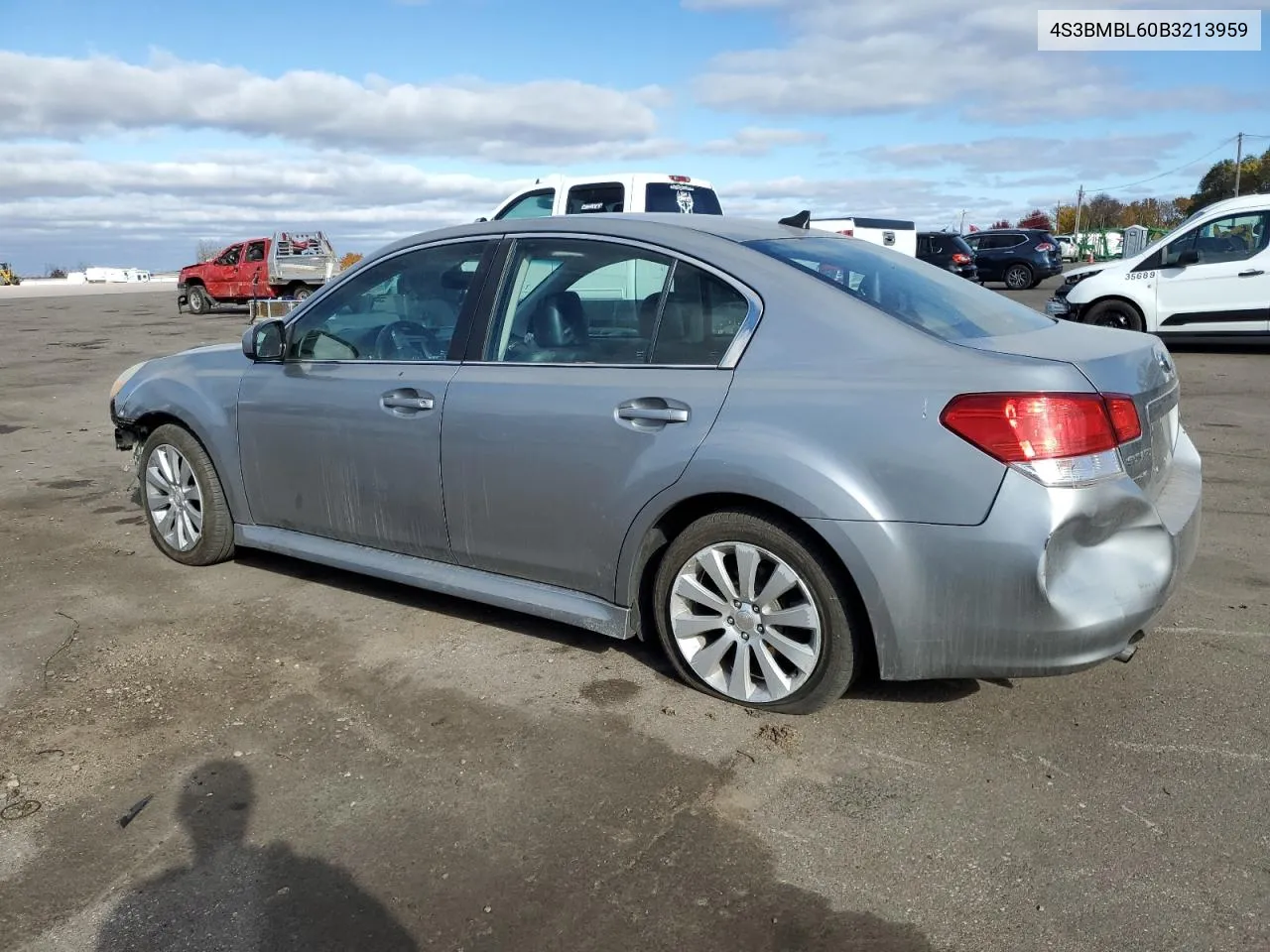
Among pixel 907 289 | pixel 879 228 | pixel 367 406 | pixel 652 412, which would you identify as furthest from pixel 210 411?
pixel 879 228

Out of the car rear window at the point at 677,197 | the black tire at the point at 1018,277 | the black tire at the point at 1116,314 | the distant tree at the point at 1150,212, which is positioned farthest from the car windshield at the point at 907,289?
the distant tree at the point at 1150,212

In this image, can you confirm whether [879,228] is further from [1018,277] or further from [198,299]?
[198,299]

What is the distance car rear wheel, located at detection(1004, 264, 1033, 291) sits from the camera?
28641mm

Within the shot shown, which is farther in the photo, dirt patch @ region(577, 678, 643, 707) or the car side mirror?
the car side mirror

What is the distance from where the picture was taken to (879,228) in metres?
19.9

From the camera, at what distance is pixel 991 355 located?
3152mm

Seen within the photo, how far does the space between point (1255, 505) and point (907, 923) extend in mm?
4583

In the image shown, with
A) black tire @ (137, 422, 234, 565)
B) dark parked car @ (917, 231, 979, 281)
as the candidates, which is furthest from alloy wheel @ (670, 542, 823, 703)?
dark parked car @ (917, 231, 979, 281)

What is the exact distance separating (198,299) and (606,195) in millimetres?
19010

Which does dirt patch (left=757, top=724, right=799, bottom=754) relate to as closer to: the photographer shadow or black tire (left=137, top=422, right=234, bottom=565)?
the photographer shadow

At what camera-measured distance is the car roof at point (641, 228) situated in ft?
12.5

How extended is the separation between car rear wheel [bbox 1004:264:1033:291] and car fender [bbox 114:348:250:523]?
27020 mm

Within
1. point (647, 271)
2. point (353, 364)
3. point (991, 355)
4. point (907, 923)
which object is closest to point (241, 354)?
point (353, 364)

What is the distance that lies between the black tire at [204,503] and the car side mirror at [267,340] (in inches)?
26.3
